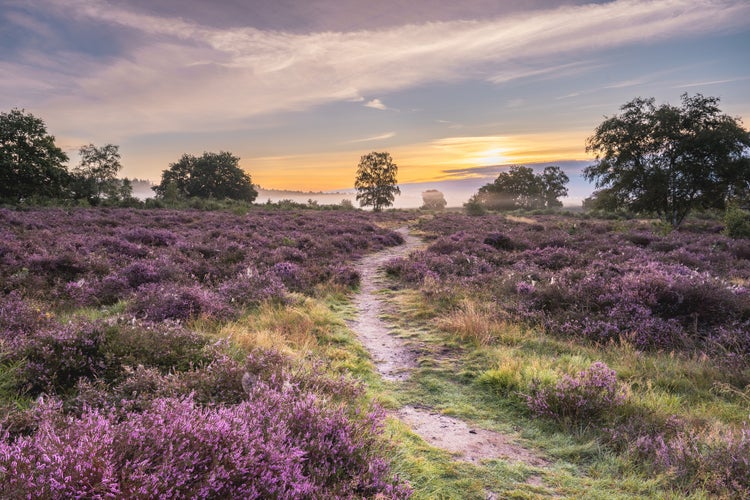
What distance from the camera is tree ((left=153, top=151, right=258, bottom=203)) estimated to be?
3039 inches

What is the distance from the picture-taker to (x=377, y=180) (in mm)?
89812

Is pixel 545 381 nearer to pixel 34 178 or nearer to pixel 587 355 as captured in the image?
pixel 587 355

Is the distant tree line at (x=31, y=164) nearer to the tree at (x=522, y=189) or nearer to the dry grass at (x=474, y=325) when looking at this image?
the dry grass at (x=474, y=325)

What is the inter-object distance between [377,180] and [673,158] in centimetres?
6353

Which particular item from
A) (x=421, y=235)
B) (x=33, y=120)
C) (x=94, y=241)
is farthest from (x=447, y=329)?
(x=33, y=120)

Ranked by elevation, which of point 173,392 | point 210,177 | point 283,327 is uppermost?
point 210,177

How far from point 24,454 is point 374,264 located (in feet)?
47.9

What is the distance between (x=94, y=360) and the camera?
14.8ft

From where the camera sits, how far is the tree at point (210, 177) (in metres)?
77.2

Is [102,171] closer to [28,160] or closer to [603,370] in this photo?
[28,160]

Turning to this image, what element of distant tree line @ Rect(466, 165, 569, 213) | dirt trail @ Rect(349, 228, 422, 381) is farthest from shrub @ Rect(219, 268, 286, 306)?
distant tree line @ Rect(466, 165, 569, 213)

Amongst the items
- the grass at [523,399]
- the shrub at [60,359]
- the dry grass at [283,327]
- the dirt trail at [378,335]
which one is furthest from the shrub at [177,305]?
the grass at [523,399]

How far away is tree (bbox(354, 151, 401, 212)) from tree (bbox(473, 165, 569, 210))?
29.4 metres

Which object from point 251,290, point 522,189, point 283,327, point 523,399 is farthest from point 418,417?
point 522,189
